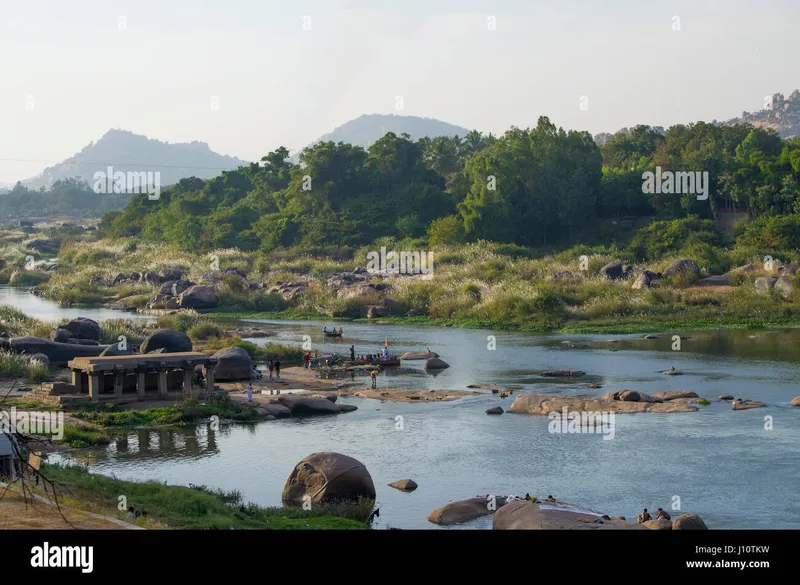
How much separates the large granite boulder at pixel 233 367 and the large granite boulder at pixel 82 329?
10882 mm

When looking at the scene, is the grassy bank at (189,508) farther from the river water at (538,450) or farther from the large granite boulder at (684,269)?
the large granite boulder at (684,269)

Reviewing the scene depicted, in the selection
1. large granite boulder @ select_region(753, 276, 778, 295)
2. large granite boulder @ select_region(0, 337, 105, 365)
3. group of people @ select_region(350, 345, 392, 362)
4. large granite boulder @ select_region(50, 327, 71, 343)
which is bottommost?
group of people @ select_region(350, 345, 392, 362)

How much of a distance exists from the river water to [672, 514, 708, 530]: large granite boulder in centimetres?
143

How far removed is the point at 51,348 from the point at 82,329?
5268mm

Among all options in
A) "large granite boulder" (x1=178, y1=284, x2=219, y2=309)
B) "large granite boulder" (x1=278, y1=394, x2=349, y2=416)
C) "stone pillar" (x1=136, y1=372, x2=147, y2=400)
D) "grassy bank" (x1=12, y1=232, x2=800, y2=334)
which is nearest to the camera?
"large granite boulder" (x1=278, y1=394, x2=349, y2=416)

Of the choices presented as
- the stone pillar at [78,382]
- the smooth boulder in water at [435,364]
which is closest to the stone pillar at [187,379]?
the stone pillar at [78,382]

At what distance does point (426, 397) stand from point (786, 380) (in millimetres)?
14722

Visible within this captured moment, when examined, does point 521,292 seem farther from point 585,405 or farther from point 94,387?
point 94,387

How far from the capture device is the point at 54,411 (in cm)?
3472

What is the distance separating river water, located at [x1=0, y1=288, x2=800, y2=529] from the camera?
25.0 m

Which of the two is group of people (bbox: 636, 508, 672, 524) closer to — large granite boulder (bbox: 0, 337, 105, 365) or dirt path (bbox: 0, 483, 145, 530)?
dirt path (bbox: 0, 483, 145, 530)

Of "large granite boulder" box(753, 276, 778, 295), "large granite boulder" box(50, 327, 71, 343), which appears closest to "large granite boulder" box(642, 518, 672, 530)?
"large granite boulder" box(50, 327, 71, 343)

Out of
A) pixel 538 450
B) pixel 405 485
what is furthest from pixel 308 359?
pixel 405 485

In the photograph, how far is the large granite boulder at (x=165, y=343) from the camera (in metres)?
45.1
